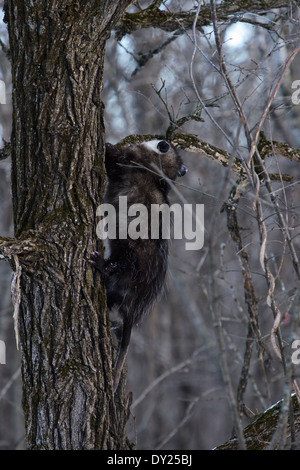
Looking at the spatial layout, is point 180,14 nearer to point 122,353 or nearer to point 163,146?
point 163,146

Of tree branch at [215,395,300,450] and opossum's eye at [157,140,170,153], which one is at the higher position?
opossum's eye at [157,140,170,153]

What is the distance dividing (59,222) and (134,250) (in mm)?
1021

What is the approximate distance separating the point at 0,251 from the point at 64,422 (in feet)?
3.10

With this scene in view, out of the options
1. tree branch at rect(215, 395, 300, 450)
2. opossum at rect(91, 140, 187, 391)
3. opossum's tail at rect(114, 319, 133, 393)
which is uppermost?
opossum at rect(91, 140, 187, 391)

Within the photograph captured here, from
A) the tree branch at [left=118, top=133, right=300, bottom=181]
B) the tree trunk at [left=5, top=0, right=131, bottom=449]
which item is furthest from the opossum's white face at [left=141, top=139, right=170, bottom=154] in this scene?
the tree trunk at [left=5, top=0, right=131, bottom=449]

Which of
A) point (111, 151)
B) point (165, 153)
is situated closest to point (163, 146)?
point (165, 153)

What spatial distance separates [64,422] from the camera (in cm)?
306

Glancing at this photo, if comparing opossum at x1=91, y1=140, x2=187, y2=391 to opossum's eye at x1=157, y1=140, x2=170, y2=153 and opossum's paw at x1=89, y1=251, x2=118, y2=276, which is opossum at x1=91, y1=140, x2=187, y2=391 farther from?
opossum's paw at x1=89, y1=251, x2=118, y2=276

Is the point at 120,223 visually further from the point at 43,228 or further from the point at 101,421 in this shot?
the point at 101,421

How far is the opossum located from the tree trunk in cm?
57

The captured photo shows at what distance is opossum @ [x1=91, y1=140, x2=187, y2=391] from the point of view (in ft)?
13.1

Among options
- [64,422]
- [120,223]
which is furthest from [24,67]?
[64,422]

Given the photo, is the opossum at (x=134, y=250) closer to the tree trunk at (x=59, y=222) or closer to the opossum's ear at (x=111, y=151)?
the opossum's ear at (x=111, y=151)

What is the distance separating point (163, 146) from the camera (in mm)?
4352
